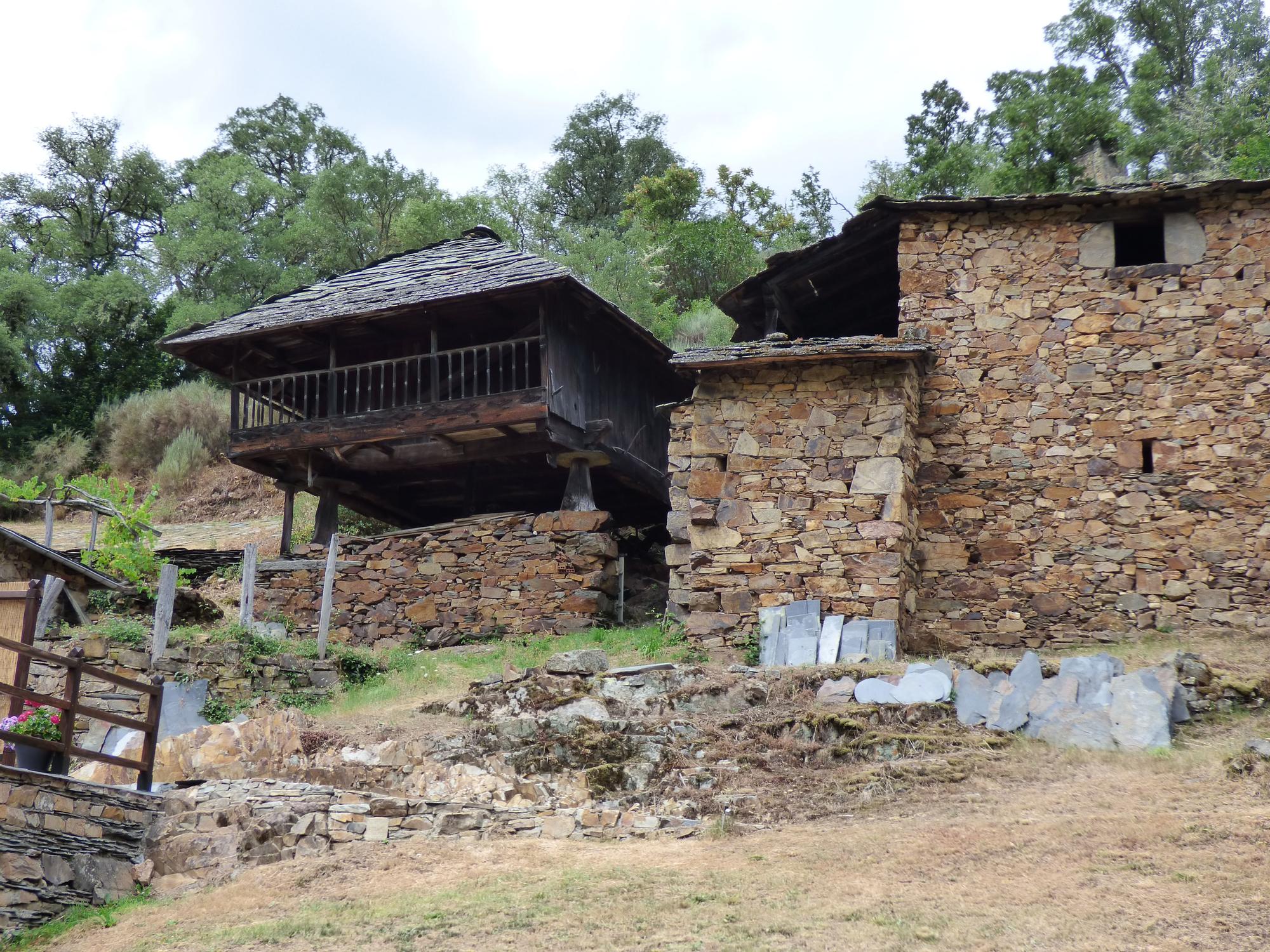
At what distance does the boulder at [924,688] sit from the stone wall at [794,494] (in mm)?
1869

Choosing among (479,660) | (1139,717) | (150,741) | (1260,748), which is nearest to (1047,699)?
(1139,717)

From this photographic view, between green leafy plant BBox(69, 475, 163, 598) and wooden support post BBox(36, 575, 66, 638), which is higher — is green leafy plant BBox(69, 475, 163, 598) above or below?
above

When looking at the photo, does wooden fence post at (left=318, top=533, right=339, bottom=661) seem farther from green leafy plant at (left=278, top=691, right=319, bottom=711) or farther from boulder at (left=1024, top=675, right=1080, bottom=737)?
boulder at (left=1024, top=675, right=1080, bottom=737)

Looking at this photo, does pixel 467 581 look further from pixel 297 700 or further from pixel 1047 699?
pixel 1047 699

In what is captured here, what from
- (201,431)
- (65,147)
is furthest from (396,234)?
(65,147)

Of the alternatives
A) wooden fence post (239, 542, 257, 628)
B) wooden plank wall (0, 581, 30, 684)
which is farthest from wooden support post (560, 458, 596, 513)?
wooden plank wall (0, 581, 30, 684)

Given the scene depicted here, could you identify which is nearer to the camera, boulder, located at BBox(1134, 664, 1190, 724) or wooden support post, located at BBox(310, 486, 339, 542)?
boulder, located at BBox(1134, 664, 1190, 724)

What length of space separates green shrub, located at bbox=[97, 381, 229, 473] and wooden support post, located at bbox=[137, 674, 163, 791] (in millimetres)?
20941

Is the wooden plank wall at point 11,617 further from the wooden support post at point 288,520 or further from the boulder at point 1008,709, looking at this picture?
the boulder at point 1008,709

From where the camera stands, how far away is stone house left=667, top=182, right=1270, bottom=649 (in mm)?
14609

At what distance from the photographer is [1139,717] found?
36.8 feet

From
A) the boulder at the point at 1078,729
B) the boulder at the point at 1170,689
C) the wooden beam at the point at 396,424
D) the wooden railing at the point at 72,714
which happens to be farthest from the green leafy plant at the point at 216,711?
the boulder at the point at 1170,689

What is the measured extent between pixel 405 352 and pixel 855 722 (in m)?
11.1

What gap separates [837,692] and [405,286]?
33.2 ft
